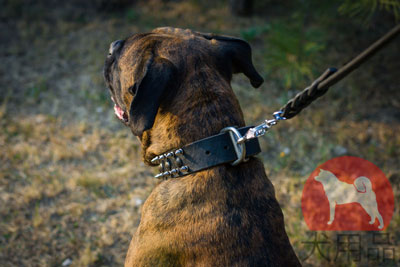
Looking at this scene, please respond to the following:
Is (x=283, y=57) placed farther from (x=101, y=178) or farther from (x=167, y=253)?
(x=167, y=253)

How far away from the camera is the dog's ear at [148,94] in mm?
1794

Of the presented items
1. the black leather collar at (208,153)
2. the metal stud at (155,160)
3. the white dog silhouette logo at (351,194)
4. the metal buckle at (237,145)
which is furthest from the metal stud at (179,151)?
the white dog silhouette logo at (351,194)

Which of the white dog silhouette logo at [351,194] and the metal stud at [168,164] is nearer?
the metal stud at [168,164]

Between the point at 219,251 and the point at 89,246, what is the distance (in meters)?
1.77

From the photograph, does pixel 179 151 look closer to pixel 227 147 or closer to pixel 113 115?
pixel 227 147

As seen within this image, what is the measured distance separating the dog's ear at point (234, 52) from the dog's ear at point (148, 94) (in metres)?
0.43

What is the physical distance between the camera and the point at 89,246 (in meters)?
3.11

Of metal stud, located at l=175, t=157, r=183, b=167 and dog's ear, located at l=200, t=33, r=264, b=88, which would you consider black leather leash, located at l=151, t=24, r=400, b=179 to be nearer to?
metal stud, located at l=175, t=157, r=183, b=167

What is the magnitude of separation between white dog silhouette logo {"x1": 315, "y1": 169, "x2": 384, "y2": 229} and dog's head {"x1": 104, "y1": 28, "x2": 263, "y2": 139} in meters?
1.82

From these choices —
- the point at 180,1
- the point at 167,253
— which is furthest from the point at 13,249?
the point at 180,1

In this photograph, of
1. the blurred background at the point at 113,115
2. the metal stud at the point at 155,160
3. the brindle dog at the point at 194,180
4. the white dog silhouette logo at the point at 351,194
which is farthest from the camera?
the white dog silhouette logo at the point at 351,194

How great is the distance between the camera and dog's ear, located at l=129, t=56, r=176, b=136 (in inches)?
70.6

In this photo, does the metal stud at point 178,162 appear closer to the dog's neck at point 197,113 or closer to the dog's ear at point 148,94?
the dog's neck at point 197,113

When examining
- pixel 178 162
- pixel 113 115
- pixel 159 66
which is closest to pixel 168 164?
pixel 178 162
